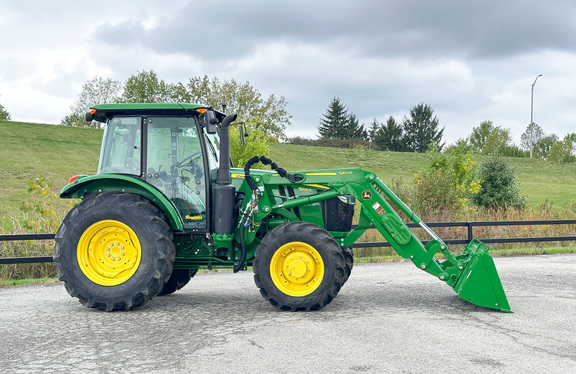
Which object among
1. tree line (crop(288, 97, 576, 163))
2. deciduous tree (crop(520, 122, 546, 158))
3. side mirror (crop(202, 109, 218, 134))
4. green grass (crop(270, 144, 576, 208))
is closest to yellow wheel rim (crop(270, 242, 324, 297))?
side mirror (crop(202, 109, 218, 134))

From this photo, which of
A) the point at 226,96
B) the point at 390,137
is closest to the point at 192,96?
the point at 226,96

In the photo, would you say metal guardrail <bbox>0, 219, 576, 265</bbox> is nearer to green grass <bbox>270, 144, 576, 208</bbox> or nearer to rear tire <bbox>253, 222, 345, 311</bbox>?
rear tire <bbox>253, 222, 345, 311</bbox>

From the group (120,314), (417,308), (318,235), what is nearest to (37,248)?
(120,314)

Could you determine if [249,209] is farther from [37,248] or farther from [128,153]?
[37,248]

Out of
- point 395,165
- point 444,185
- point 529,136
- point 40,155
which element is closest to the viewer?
point 444,185

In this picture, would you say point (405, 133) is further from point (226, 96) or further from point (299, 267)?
point (299, 267)

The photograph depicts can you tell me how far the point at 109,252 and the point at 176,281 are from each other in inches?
58.4

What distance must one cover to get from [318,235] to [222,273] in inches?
194

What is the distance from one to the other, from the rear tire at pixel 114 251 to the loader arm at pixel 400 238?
4.77 feet

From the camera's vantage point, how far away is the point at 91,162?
37469mm

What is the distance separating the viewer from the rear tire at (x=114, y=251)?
7664mm

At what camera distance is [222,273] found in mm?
12141

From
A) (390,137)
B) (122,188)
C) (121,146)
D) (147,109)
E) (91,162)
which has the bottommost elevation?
(122,188)

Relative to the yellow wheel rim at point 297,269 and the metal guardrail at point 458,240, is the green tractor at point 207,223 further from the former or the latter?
the metal guardrail at point 458,240
